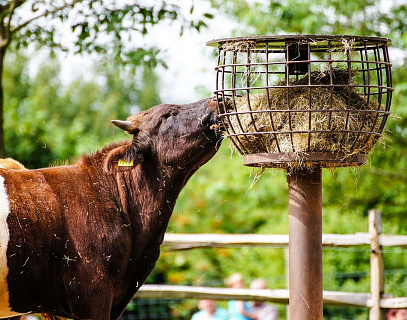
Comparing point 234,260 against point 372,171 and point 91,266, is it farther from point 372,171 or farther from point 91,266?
point 91,266

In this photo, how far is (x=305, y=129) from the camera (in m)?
3.40

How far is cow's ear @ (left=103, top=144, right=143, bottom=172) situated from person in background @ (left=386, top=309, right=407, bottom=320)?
12.4 ft

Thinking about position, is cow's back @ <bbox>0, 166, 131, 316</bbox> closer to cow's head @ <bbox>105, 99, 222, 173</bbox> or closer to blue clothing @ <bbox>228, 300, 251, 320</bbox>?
cow's head @ <bbox>105, 99, 222, 173</bbox>

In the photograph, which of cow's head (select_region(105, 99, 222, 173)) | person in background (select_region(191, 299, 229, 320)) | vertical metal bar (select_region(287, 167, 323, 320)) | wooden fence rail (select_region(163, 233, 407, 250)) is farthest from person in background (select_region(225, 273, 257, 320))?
vertical metal bar (select_region(287, 167, 323, 320))

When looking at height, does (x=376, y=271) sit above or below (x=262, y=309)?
above

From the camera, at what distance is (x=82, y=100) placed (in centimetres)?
3484

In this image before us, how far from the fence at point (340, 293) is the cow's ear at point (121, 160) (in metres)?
2.98

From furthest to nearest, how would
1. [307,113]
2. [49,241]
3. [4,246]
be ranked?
1. [49,241]
2. [4,246]
3. [307,113]

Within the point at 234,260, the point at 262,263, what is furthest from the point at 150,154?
the point at 234,260

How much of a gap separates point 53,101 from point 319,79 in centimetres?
2988

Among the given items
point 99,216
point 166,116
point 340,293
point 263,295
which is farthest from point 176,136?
point 340,293

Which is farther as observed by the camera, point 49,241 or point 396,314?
point 396,314

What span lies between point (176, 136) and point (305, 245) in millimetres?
1230

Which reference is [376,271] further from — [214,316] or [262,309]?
[214,316]
